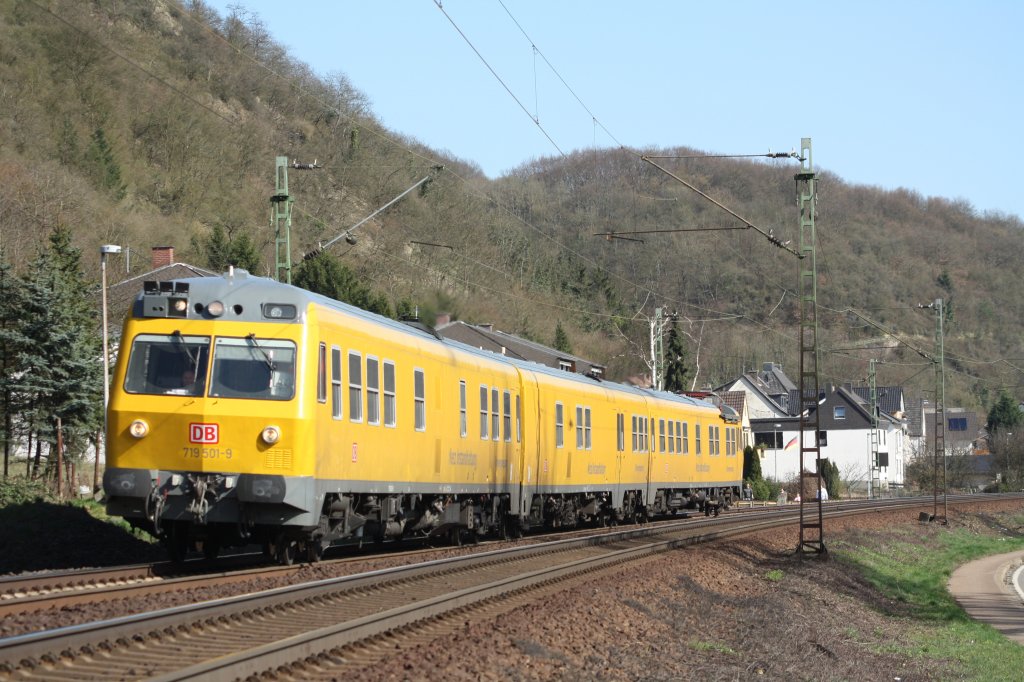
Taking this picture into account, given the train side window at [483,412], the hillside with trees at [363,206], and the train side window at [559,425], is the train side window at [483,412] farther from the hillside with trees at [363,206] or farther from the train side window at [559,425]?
the hillside with trees at [363,206]

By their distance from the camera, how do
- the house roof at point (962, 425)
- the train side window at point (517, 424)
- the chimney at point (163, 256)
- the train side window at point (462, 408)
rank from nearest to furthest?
the train side window at point (462, 408) < the train side window at point (517, 424) < the chimney at point (163, 256) < the house roof at point (962, 425)

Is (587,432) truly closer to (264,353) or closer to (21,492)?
(21,492)

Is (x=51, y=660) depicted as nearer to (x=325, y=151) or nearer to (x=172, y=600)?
(x=172, y=600)

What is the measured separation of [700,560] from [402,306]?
91.7 ft

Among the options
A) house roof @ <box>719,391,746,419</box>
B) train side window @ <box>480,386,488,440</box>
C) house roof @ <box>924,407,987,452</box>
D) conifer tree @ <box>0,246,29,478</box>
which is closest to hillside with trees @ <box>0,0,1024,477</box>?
conifer tree @ <box>0,246,29,478</box>

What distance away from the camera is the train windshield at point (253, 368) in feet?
43.6

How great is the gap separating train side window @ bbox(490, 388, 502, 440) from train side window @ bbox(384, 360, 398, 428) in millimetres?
4554

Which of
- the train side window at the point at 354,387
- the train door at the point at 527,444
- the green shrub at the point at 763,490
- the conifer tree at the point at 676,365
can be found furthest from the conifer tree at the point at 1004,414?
the train side window at the point at 354,387

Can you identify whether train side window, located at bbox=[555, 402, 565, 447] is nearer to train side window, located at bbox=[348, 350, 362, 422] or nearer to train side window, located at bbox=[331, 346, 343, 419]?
train side window, located at bbox=[348, 350, 362, 422]

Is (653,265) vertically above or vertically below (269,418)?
above

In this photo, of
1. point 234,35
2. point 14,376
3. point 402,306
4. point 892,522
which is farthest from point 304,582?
point 234,35

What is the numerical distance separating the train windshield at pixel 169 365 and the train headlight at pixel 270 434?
2.88ft

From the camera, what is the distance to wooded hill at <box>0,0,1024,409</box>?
5044 cm

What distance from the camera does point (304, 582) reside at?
12.4 m
